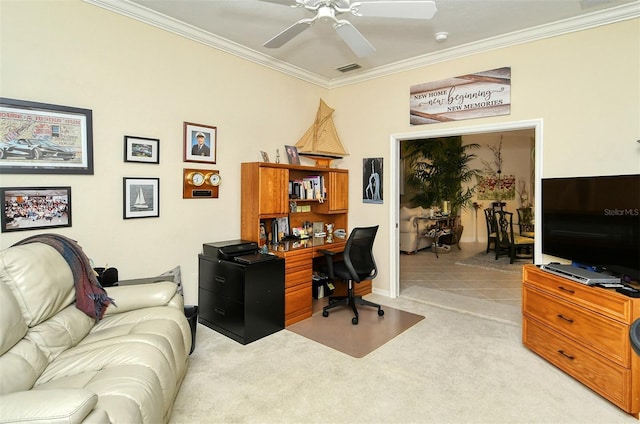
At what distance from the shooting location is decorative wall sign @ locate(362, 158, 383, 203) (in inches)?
177

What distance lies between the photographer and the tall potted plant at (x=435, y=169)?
7.42 metres

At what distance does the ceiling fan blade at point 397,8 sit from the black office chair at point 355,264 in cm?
193

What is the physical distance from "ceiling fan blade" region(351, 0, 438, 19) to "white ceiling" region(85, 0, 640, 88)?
0.77 meters

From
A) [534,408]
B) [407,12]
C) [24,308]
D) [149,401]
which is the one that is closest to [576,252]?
[534,408]

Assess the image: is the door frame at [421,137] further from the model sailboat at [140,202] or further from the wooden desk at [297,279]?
the model sailboat at [140,202]

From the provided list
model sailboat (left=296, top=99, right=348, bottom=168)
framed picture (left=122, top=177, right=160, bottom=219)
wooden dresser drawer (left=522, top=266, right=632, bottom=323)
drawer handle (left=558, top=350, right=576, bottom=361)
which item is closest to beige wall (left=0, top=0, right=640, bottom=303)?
framed picture (left=122, top=177, right=160, bottom=219)

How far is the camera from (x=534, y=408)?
6.95 feet

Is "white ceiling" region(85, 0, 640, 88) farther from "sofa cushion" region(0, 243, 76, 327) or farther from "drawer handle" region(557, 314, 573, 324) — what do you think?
"drawer handle" region(557, 314, 573, 324)

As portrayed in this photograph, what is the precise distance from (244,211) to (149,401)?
96.8 inches

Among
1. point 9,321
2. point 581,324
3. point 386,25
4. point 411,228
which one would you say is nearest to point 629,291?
point 581,324

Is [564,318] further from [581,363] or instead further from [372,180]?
[372,180]

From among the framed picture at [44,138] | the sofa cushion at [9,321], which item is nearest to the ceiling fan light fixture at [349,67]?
the framed picture at [44,138]

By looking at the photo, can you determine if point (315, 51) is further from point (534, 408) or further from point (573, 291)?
point (534, 408)

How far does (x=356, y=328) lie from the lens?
133 inches
